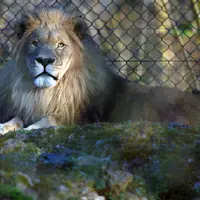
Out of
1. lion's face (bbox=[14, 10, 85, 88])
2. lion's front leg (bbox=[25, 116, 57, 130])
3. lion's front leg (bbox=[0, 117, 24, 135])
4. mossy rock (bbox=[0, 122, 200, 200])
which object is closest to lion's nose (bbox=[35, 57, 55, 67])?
lion's face (bbox=[14, 10, 85, 88])

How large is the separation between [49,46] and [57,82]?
1.02 feet

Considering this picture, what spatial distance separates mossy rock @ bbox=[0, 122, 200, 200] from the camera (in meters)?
2.27

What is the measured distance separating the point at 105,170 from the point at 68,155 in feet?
0.89

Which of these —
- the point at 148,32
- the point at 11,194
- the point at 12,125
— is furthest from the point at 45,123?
the point at 148,32

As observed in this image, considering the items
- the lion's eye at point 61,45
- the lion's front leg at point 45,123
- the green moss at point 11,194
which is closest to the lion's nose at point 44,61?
the lion's eye at point 61,45

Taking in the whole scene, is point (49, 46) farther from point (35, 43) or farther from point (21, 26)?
point (21, 26)

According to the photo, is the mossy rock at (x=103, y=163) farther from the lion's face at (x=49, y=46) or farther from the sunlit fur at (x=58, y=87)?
the sunlit fur at (x=58, y=87)

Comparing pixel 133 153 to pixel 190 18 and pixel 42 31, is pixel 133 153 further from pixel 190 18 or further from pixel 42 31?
→ pixel 190 18

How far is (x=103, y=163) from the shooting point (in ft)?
8.01

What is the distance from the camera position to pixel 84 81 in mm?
4746

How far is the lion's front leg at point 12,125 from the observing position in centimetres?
440

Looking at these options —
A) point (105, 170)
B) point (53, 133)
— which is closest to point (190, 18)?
point (53, 133)

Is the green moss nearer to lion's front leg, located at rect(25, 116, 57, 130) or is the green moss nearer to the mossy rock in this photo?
the mossy rock

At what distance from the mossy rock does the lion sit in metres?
1.44
